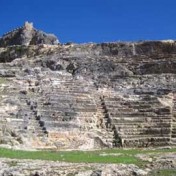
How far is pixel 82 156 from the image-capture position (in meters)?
23.3

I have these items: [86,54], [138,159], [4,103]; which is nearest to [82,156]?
[138,159]

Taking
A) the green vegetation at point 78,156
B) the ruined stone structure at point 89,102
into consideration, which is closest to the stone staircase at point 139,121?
the ruined stone structure at point 89,102

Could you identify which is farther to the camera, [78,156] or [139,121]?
[139,121]

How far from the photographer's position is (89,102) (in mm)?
33281

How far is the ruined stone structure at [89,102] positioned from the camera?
2938cm

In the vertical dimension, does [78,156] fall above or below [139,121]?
below

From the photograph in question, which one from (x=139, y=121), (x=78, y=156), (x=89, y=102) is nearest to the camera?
(x=78, y=156)

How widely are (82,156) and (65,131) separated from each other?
662 centimetres

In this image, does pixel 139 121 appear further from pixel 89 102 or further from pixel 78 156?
pixel 78 156

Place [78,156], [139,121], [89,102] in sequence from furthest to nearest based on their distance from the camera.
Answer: [89,102] < [139,121] < [78,156]

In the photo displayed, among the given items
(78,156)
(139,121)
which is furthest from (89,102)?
(78,156)

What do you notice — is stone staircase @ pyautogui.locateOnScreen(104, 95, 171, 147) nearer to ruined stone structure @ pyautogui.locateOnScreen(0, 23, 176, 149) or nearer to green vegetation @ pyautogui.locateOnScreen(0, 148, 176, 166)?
ruined stone structure @ pyautogui.locateOnScreen(0, 23, 176, 149)

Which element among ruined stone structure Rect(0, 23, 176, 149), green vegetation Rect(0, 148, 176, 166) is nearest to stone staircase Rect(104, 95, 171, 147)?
ruined stone structure Rect(0, 23, 176, 149)

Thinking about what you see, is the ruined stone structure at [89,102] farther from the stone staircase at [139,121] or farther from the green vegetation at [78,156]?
the green vegetation at [78,156]
